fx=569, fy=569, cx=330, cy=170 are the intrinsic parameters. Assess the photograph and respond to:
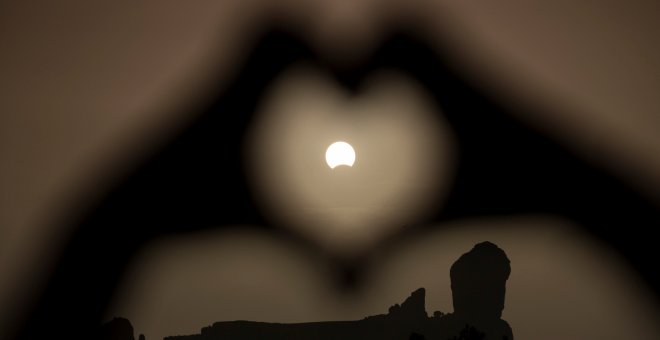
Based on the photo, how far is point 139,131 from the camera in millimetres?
1271

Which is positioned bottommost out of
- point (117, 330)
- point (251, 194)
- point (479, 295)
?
point (117, 330)

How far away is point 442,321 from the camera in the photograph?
1.14 metres

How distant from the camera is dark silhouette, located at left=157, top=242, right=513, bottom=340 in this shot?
3.73ft

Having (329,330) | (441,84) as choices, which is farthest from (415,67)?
(329,330)

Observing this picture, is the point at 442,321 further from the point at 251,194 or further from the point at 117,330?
the point at 117,330

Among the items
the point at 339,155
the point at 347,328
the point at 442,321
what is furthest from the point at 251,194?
the point at 442,321

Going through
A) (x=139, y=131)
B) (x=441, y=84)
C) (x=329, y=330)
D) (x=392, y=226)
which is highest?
(x=441, y=84)

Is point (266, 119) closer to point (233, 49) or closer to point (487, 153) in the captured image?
point (233, 49)

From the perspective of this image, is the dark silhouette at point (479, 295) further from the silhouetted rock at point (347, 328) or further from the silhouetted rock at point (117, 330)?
the silhouetted rock at point (117, 330)

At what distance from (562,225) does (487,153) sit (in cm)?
21

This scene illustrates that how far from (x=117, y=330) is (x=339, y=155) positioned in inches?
23.5

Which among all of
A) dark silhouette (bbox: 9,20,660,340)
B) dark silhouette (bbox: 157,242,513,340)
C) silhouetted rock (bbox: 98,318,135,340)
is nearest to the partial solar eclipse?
dark silhouette (bbox: 9,20,660,340)

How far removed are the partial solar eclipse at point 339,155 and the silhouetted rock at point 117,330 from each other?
546 mm

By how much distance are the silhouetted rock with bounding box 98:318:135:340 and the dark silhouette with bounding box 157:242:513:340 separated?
88mm
